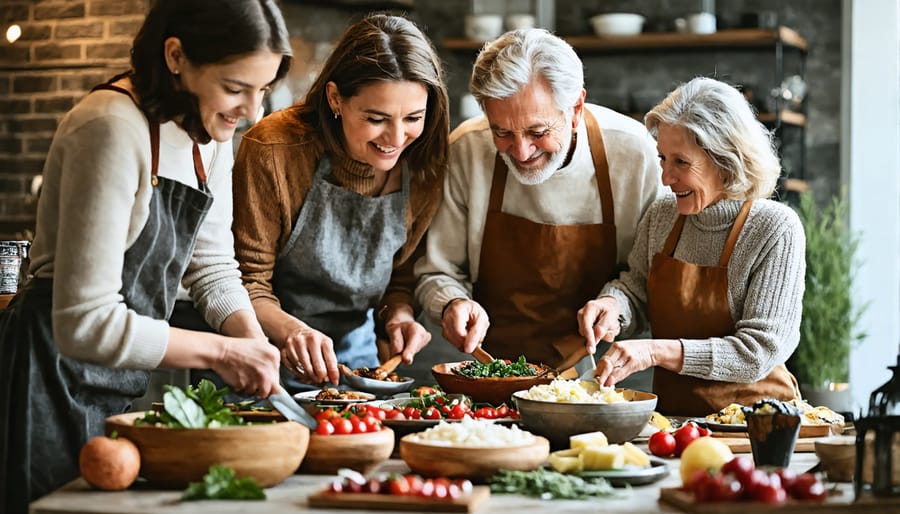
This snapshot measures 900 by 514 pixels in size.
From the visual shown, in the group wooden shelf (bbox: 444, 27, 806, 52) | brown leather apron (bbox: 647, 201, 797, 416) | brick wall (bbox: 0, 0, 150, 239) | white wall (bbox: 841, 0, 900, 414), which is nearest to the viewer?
brown leather apron (bbox: 647, 201, 797, 416)

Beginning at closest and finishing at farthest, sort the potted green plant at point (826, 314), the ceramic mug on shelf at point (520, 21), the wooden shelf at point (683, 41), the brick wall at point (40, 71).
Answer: the brick wall at point (40, 71)
the potted green plant at point (826, 314)
the wooden shelf at point (683, 41)
the ceramic mug on shelf at point (520, 21)

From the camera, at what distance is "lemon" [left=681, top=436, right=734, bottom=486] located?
197 cm

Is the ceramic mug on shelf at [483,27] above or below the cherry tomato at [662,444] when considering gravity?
above

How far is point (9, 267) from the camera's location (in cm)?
312

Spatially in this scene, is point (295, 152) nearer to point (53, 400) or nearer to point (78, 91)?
point (53, 400)

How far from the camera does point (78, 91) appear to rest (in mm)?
6520

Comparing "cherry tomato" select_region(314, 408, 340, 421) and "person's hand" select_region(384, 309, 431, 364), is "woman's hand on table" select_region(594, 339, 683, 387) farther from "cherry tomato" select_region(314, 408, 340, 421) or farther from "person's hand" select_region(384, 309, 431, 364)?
"cherry tomato" select_region(314, 408, 340, 421)

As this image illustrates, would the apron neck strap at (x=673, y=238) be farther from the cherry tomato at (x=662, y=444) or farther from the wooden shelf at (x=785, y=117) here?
the wooden shelf at (x=785, y=117)

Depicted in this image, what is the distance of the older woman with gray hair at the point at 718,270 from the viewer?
2.88 meters

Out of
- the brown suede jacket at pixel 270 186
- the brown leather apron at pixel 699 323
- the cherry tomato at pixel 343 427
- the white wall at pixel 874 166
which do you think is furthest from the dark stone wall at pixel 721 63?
the cherry tomato at pixel 343 427

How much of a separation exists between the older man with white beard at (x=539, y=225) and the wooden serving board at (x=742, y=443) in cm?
81

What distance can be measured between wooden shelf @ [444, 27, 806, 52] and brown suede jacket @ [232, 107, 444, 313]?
5.27 meters

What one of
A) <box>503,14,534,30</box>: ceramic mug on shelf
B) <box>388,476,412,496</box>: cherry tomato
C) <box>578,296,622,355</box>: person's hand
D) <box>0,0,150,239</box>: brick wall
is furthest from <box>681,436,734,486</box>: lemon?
<box>503,14,534,30</box>: ceramic mug on shelf

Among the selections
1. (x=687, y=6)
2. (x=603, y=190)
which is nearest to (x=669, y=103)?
(x=603, y=190)
